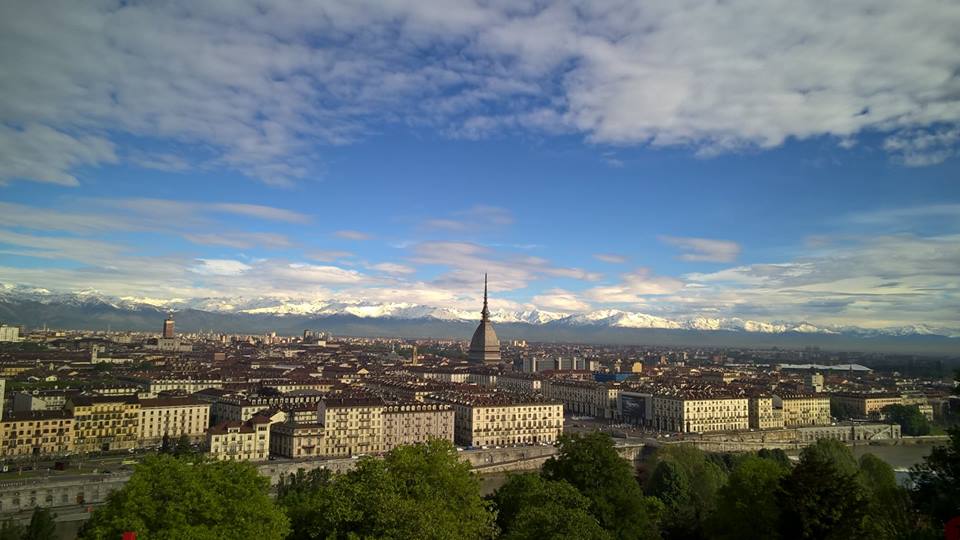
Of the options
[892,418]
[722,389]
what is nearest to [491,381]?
[722,389]

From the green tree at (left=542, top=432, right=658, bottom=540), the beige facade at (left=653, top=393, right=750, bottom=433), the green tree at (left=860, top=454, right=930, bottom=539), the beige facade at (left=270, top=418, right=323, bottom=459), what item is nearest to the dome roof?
the beige facade at (left=653, top=393, right=750, bottom=433)

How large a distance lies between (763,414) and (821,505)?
64.0 m

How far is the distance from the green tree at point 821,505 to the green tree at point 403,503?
900 cm

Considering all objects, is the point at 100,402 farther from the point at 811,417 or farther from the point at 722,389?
the point at 811,417

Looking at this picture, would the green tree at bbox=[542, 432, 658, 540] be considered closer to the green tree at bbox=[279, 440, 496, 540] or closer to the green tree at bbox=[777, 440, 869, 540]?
the green tree at bbox=[279, 440, 496, 540]

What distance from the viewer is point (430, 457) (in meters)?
24.1

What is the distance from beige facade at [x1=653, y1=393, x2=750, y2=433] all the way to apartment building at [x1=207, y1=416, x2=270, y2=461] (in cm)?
4254

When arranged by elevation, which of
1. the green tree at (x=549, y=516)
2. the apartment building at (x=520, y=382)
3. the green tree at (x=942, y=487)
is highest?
the green tree at (x=942, y=487)

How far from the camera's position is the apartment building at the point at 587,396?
87.9 metres

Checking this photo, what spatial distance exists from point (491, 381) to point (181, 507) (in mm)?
87906

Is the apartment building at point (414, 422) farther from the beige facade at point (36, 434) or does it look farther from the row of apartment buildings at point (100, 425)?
the beige facade at point (36, 434)

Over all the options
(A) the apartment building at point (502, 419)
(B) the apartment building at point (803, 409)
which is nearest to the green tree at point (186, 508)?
(A) the apartment building at point (502, 419)

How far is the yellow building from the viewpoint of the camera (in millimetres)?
54656

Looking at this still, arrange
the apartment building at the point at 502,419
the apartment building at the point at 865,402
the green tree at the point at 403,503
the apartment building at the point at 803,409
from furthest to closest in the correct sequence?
the apartment building at the point at 865,402, the apartment building at the point at 803,409, the apartment building at the point at 502,419, the green tree at the point at 403,503
